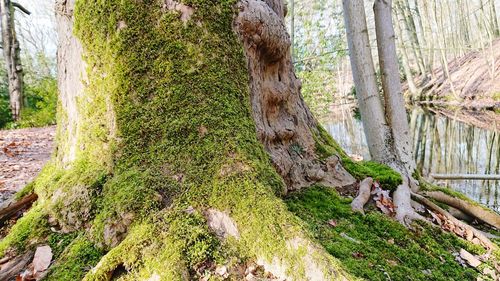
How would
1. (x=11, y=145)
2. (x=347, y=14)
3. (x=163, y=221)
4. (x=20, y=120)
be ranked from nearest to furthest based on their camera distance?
1. (x=163, y=221)
2. (x=347, y=14)
3. (x=11, y=145)
4. (x=20, y=120)

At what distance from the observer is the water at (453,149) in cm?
834

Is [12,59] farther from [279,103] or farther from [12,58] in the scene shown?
[279,103]

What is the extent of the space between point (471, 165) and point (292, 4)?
418 inches

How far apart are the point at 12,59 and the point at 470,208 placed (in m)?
14.4

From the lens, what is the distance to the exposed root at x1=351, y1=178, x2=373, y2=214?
2.99 m

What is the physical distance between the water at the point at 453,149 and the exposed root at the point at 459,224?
2.99 metres

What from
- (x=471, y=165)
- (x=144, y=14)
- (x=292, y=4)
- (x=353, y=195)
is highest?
(x=292, y=4)

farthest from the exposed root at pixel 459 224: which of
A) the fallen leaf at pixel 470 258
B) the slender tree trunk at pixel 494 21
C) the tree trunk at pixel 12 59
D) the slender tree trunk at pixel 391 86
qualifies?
the slender tree trunk at pixel 494 21

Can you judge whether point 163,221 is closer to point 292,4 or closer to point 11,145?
point 11,145

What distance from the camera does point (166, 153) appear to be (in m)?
2.22

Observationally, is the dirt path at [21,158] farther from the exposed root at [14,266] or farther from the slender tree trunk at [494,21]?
the slender tree trunk at [494,21]

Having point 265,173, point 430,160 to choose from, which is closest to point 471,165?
point 430,160

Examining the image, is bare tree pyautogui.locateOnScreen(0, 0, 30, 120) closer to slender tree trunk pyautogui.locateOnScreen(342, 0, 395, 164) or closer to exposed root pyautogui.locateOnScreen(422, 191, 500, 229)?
slender tree trunk pyautogui.locateOnScreen(342, 0, 395, 164)

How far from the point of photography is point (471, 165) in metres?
10.2
